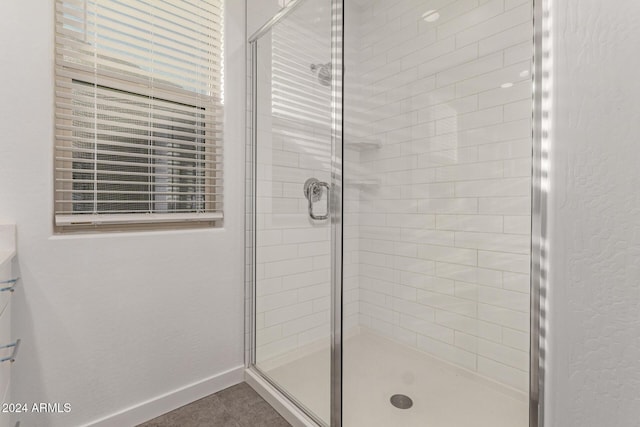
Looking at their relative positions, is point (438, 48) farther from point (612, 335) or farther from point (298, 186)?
point (612, 335)

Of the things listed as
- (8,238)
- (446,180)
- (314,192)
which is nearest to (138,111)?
(8,238)

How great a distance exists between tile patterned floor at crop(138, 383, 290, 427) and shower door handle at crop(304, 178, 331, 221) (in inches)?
40.2

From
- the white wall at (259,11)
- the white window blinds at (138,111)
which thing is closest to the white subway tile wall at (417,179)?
the white wall at (259,11)

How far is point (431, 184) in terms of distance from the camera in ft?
5.13

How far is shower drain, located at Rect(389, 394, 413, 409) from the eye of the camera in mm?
1512

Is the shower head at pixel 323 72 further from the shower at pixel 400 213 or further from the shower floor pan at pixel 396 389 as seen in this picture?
the shower floor pan at pixel 396 389

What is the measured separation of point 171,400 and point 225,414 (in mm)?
290

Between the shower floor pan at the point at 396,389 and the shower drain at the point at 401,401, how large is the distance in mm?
14

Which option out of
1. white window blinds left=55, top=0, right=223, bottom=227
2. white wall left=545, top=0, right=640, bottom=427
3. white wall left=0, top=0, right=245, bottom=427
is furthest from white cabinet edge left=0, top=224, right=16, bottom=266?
white wall left=545, top=0, right=640, bottom=427

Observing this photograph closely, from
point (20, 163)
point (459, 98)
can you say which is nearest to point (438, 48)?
point (459, 98)

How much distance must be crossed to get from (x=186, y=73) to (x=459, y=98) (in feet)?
4.66

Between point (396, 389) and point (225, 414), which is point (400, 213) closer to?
point (396, 389)

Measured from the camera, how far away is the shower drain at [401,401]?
4.96 ft

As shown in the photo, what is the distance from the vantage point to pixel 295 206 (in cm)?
170
